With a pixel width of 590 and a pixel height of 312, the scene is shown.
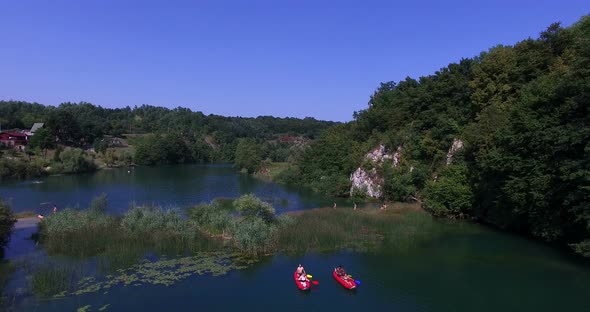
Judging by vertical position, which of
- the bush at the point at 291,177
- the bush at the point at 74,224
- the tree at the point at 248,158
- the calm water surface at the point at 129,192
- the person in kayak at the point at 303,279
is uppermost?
the tree at the point at 248,158

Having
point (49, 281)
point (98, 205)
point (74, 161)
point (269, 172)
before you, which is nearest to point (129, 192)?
point (98, 205)

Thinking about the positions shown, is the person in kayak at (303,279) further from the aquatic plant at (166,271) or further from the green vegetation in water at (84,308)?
the green vegetation in water at (84,308)

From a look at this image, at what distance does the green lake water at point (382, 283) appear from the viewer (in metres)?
23.6

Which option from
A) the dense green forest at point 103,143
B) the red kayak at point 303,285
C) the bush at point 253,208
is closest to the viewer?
the red kayak at point 303,285

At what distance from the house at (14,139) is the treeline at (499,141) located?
80.4m

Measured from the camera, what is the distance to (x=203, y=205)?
3997cm

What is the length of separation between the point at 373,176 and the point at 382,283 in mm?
39026

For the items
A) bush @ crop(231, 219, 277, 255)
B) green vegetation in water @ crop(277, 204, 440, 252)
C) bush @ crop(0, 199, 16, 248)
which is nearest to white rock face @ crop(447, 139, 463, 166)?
green vegetation in water @ crop(277, 204, 440, 252)

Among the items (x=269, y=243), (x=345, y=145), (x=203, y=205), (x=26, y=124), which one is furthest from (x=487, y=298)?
(x=26, y=124)

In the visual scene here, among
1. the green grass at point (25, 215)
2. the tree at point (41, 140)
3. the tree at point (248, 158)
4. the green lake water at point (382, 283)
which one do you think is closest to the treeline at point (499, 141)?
the green lake water at point (382, 283)

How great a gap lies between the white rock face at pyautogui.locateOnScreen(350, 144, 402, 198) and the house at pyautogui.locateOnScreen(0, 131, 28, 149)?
89.6 meters

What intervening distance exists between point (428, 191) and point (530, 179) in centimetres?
1986

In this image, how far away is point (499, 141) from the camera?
37.6 meters

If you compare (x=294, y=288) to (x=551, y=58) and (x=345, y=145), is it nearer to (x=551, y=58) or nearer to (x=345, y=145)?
(x=551, y=58)
